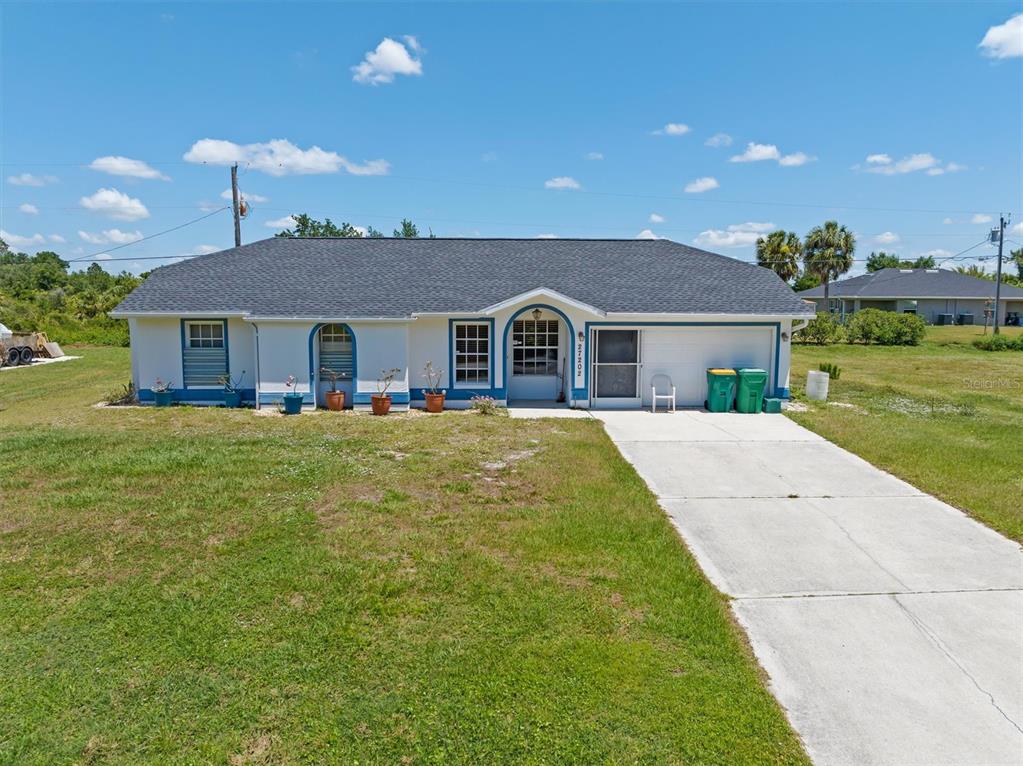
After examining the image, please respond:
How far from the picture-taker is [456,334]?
51.7 ft

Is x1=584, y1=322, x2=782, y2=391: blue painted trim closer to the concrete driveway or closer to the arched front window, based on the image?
the concrete driveway

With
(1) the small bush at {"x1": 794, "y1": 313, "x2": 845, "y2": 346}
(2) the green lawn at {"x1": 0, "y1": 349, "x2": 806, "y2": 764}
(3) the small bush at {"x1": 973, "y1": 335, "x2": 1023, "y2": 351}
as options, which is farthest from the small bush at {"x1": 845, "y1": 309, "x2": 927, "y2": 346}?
(2) the green lawn at {"x1": 0, "y1": 349, "x2": 806, "y2": 764}

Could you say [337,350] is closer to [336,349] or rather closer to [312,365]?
[336,349]

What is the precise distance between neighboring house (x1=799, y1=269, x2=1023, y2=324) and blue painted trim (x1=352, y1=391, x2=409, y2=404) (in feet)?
134

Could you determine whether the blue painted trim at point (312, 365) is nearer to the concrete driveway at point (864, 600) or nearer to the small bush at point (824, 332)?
the concrete driveway at point (864, 600)

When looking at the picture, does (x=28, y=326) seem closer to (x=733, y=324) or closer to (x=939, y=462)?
(x=733, y=324)

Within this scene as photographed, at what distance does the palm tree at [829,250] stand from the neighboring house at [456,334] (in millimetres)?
30334

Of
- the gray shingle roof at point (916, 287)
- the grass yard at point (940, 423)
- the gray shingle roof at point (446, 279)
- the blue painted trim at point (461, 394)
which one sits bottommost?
the grass yard at point (940, 423)

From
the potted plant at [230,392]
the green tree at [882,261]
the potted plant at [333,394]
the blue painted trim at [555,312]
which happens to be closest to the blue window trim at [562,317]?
the blue painted trim at [555,312]

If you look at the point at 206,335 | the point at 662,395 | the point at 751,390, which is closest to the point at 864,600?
the point at 751,390

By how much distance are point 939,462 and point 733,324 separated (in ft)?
20.8

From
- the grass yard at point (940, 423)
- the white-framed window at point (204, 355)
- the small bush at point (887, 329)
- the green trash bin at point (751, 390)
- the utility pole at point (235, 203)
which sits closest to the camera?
the grass yard at point (940, 423)

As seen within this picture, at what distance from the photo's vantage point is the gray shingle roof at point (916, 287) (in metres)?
46.8

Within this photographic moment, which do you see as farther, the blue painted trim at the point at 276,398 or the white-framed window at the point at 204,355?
the white-framed window at the point at 204,355
